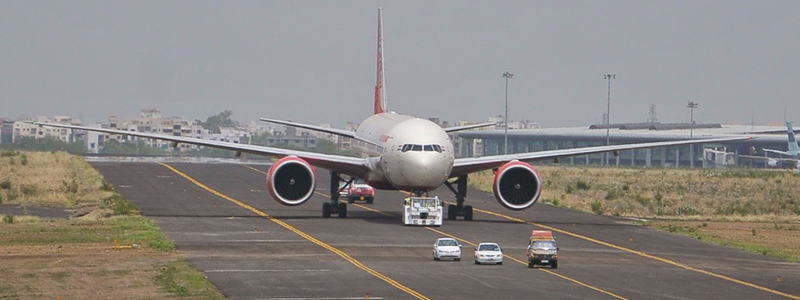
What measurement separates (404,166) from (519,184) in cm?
596

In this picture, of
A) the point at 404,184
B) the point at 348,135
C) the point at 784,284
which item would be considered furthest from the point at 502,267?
the point at 348,135

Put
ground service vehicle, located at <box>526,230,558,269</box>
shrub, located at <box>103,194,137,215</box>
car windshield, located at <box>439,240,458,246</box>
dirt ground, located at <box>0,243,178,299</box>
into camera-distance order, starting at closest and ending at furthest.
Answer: dirt ground, located at <box>0,243,178,299</box>, ground service vehicle, located at <box>526,230,558,269</box>, car windshield, located at <box>439,240,458,246</box>, shrub, located at <box>103,194,137,215</box>

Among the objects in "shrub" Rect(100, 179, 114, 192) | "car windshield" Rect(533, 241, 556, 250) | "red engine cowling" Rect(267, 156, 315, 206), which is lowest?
"car windshield" Rect(533, 241, 556, 250)

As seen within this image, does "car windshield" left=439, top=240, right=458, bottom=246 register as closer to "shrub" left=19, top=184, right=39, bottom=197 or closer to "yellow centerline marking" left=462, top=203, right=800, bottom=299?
"yellow centerline marking" left=462, top=203, right=800, bottom=299

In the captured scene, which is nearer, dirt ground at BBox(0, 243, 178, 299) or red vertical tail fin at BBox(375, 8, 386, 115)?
dirt ground at BBox(0, 243, 178, 299)

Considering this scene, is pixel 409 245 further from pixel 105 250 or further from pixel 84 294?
pixel 84 294

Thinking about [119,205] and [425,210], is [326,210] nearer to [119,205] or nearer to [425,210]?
[425,210]

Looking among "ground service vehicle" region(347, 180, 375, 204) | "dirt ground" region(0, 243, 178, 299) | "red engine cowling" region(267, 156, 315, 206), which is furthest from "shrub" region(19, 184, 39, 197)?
"dirt ground" region(0, 243, 178, 299)

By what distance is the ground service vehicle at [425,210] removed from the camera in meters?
56.8

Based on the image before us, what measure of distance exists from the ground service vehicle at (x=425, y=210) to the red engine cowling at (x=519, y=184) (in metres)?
3.44

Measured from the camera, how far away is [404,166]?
56062 mm

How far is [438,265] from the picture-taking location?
136ft

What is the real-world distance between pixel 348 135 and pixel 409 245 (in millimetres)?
22499

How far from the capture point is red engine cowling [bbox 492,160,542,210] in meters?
58.7
